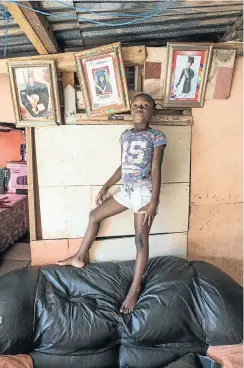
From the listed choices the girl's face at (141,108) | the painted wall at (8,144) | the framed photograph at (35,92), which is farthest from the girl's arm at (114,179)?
the painted wall at (8,144)

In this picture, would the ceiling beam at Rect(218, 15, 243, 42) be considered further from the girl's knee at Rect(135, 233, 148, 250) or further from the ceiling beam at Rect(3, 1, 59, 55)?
the girl's knee at Rect(135, 233, 148, 250)

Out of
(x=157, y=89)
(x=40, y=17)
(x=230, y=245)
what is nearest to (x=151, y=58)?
(x=157, y=89)

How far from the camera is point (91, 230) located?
2.43m

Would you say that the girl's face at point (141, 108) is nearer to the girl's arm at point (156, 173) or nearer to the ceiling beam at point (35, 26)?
the girl's arm at point (156, 173)

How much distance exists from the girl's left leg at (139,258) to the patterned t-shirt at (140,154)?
0.30 m

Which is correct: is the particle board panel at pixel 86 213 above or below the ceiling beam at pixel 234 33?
below

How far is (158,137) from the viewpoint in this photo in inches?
82.2

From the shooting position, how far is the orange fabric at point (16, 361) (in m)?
1.75

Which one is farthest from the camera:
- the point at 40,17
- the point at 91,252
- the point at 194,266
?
the point at 91,252

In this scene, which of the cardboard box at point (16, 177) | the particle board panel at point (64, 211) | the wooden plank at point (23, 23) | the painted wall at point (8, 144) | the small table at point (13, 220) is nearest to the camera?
the wooden plank at point (23, 23)

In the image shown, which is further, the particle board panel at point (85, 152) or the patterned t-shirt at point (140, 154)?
the particle board panel at point (85, 152)

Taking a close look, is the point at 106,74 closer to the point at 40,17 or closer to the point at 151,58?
the point at 151,58

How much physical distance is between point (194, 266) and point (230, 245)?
2.03 feet

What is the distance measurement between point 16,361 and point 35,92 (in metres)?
2.00
